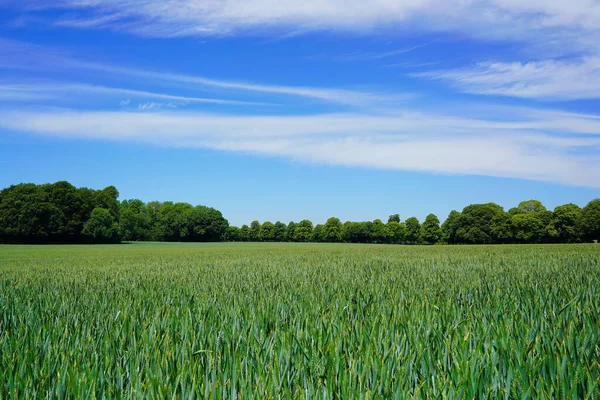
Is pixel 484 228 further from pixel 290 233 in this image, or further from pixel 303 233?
pixel 290 233

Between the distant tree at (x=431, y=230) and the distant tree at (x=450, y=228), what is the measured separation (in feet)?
6.51

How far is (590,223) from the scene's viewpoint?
83625 millimetres

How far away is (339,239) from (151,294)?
12150cm

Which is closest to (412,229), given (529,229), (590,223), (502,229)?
(502,229)

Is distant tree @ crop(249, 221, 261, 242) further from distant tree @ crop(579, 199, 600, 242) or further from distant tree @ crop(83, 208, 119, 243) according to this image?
distant tree @ crop(579, 199, 600, 242)

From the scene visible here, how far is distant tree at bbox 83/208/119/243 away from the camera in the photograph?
3246 inches

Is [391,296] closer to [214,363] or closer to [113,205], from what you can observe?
[214,363]

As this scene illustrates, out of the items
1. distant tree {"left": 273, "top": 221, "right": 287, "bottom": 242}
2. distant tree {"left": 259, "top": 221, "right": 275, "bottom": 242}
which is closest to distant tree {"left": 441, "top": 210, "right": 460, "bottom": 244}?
distant tree {"left": 273, "top": 221, "right": 287, "bottom": 242}

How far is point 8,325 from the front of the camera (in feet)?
17.4

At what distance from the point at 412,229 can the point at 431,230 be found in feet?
24.1

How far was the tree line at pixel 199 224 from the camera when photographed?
263 feet

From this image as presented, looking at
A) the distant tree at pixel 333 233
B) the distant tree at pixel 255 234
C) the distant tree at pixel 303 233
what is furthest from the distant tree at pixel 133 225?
the distant tree at pixel 333 233

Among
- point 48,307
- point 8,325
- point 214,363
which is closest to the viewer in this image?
point 214,363

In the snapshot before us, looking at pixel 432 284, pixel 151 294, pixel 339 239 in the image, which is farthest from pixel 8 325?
pixel 339 239
